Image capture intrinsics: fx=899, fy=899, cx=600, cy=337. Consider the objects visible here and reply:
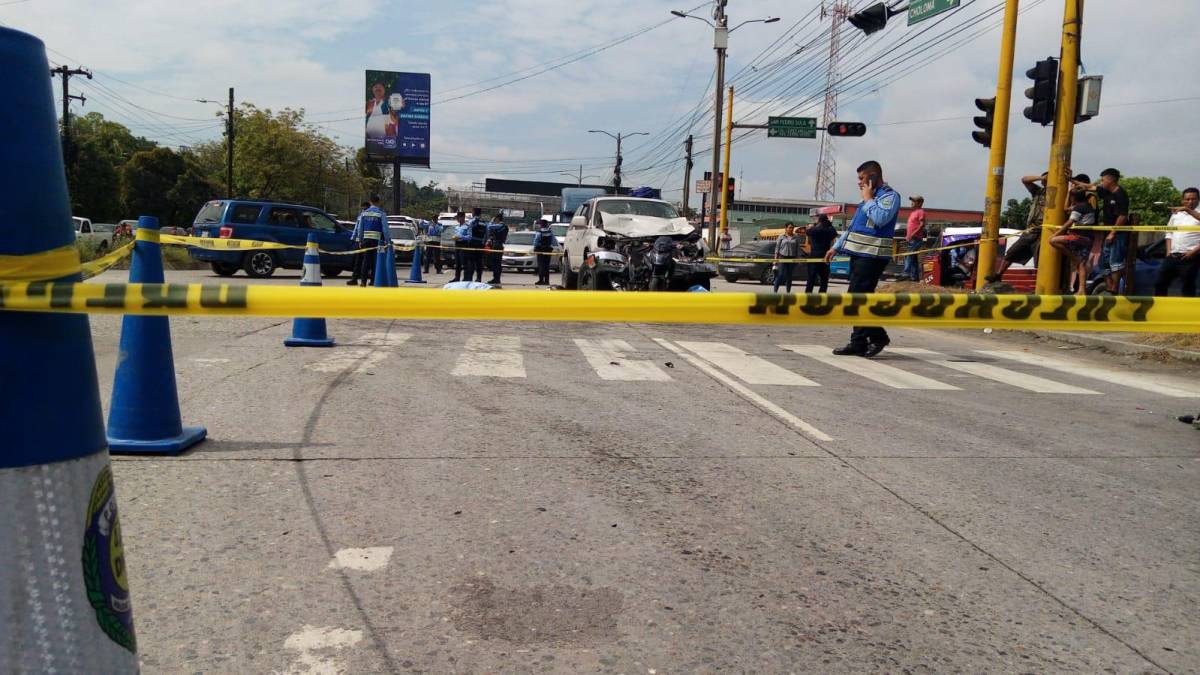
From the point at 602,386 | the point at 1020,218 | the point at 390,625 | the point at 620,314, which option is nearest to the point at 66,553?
the point at 390,625

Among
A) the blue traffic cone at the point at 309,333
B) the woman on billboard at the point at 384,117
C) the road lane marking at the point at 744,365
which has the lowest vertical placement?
the road lane marking at the point at 744,365

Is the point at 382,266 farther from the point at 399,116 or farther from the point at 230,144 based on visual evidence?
the point at 399,116

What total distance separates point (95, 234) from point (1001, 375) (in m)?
33.0

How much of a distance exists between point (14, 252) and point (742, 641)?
2.25 meters

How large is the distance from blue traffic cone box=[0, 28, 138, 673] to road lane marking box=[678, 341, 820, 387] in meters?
6.48

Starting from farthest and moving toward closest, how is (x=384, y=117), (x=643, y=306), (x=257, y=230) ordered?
(x=384, y=117), (x=257, y=230), (x=643, y=306)

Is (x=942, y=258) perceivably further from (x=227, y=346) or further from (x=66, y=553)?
(x=66, y=553)

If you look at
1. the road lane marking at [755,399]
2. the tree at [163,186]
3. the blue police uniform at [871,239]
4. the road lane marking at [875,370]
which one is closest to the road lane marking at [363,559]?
the road lane marking at [755,399]

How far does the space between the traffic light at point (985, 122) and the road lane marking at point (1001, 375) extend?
5386mm

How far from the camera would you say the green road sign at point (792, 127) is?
33.1 m

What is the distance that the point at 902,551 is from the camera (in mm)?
3715

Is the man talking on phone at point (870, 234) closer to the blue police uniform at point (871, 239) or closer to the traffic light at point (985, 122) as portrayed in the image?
the blue police uniform at point (871, 239)

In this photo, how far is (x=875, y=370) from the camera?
8.99 meters

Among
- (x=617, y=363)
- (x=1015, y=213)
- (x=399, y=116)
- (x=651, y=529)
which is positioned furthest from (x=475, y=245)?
(x=1015, y=213)
